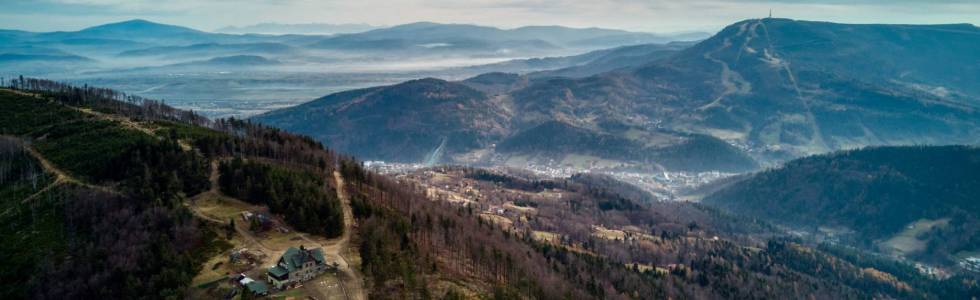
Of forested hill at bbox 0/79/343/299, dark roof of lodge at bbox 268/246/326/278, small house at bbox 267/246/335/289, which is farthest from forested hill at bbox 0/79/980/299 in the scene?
dark roof of lodge at bbox 268/246/326/278

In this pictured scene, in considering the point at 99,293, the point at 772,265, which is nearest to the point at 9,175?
the point at 99,293

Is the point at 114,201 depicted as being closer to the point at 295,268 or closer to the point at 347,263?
the point at 295,268

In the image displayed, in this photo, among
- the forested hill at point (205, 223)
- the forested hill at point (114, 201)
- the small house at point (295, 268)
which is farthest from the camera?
the forested hill at point (205, 223)

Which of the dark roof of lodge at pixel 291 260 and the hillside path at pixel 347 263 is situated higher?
the dark roof of lodge at pixel 291 260

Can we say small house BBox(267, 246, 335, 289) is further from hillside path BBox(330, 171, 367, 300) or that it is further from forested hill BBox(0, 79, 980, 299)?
hillside path BBox(330, 171, 367, 300)

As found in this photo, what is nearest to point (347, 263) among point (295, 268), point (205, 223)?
point (295, 268)

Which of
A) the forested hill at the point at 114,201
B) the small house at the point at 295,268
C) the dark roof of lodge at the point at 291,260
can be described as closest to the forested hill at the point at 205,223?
the forested hill at the point at 114,201

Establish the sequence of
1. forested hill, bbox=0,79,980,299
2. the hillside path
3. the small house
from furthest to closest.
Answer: forested hill, bbox=0,79,980,299 → the hillside path → the small house

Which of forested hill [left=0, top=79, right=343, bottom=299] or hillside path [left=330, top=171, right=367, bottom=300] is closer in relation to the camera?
forested hill [left=0, top=79, right=343, bottom=299]

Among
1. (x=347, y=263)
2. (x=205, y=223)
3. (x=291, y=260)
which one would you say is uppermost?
(x=205, y=223)

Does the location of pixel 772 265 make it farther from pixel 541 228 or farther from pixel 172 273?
pixel 172 273

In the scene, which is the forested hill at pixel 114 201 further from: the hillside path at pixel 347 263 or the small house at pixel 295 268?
the small house at pixel 295 268

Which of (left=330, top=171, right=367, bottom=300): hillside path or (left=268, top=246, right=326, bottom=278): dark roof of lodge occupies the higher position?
(left=268, top=246, right=326, bottom=278): dark roof of lodge
